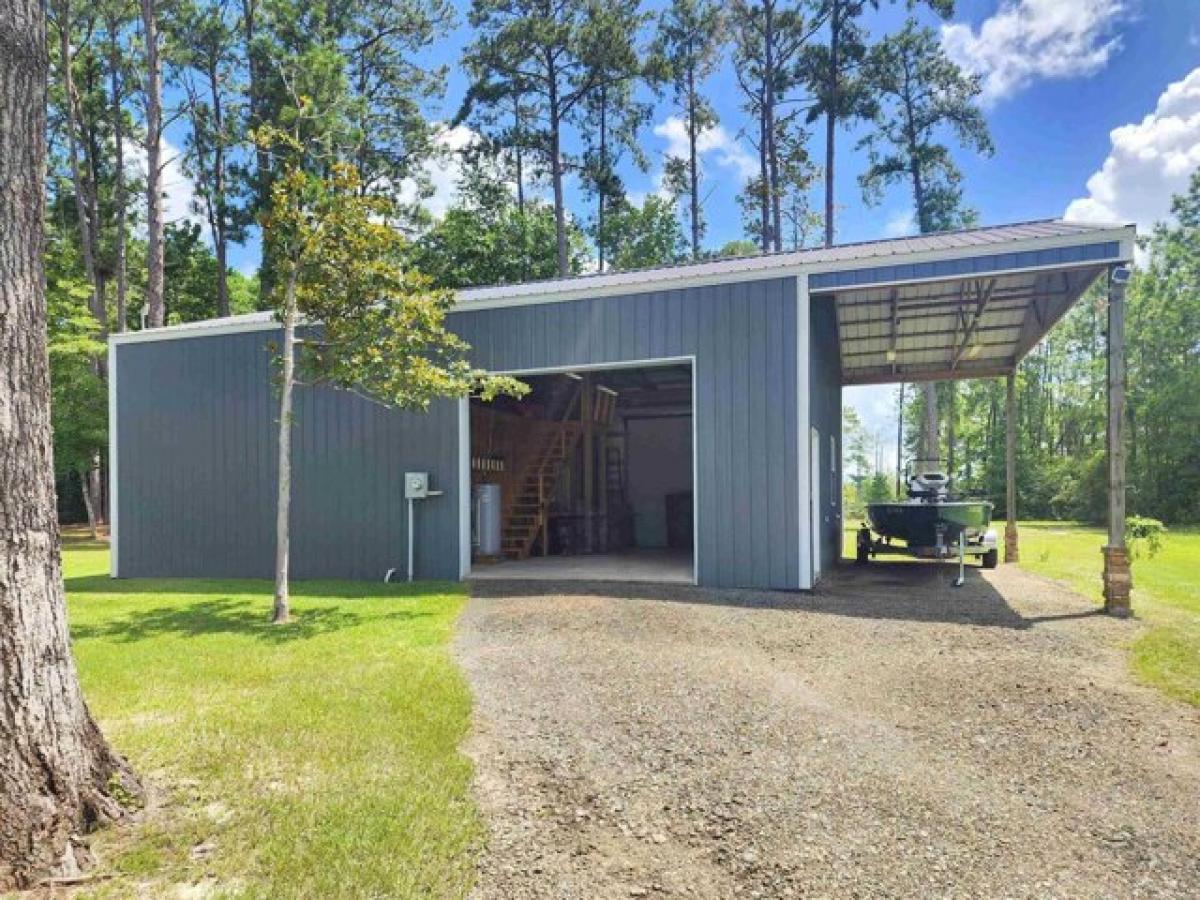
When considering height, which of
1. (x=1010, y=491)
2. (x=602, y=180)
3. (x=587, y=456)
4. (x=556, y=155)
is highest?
(x=556, y=155)

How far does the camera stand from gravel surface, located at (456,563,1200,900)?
243 centimetres

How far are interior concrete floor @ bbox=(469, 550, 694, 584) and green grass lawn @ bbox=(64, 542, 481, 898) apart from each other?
111 inches

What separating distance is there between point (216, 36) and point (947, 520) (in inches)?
851

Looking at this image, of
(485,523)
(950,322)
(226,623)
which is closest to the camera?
(226,623)

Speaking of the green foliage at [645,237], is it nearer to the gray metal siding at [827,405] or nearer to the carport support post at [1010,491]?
the gray metal siding at [827,405]

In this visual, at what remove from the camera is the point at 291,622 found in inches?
259

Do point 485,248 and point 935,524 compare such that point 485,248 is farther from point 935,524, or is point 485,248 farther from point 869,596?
point 869,596

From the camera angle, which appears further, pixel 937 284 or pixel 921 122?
pixel 921 122

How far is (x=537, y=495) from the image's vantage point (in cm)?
1245

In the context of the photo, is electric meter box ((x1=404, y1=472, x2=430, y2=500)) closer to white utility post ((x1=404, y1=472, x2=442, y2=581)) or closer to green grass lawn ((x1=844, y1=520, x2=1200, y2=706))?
white utility post ((x1=404, y1=472, x2=442, y2=581))

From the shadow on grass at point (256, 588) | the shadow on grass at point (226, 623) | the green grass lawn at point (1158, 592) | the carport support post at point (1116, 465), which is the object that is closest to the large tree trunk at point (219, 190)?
the shadow on grass at point (256, 588)

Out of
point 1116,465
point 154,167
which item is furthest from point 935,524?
point 154,167

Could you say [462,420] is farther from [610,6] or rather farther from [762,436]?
[610,6]

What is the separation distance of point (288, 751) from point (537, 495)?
9070mm
